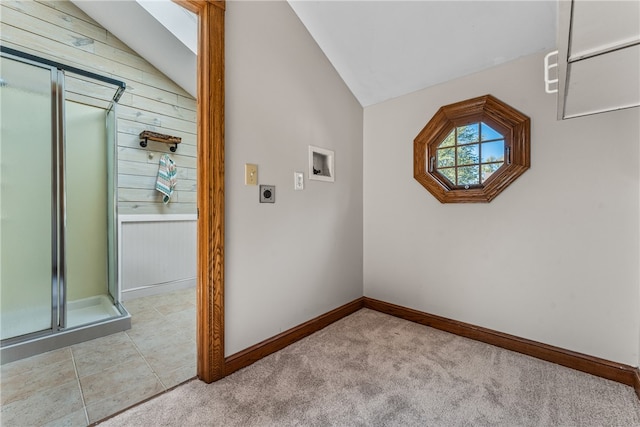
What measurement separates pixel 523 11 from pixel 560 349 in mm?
2002

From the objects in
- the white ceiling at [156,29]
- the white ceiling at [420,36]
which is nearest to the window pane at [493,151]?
the white ceiling at [420,36]

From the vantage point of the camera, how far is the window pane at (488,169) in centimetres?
191

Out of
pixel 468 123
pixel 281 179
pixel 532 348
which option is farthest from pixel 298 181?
pixel 532 348

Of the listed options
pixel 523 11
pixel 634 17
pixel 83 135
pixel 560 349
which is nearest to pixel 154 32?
pixel 83 135

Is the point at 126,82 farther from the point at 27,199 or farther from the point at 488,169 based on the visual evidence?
the point at 488,169

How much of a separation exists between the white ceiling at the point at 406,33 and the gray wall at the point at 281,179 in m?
0.15

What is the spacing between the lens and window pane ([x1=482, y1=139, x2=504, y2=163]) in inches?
74.2

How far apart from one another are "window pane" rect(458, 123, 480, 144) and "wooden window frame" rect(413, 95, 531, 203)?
36 mm

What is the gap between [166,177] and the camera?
3.05m

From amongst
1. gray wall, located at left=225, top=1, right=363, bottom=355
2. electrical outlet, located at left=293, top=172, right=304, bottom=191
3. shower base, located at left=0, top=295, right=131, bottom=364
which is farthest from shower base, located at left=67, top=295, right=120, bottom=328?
electrical outlet, located at left=293, top=172, right=304, bottom=191

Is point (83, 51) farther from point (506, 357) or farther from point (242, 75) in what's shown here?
point (506, 357)

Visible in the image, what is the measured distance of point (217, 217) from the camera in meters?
1.49

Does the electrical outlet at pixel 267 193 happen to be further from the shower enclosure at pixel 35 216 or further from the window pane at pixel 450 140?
the shower enclosure at pixel 35 216

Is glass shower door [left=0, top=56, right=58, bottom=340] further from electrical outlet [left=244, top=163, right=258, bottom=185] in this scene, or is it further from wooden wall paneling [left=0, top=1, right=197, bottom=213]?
electrical outlet [left=244, top=163, right=258, bottom=185]
